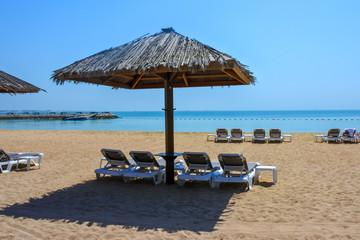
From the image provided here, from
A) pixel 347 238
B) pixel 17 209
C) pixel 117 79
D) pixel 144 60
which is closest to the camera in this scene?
pixel 347 238

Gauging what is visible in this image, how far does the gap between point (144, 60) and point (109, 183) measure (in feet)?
8.17

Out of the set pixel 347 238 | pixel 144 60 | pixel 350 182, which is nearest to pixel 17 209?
pixel 144 60

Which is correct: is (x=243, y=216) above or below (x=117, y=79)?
below

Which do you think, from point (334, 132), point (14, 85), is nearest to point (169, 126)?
point (14, 85)

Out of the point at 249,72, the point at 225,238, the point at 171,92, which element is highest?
the point at 249,72

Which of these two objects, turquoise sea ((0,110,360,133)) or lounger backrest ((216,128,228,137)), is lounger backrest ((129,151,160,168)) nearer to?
lounger backrest ((216,128,228,137))

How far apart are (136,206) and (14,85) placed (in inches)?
200

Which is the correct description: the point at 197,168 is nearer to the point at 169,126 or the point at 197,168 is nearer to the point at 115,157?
the point at 169,126

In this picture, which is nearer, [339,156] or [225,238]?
[225,238]

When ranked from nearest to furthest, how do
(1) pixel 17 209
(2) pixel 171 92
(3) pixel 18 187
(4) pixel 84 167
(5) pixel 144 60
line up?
1. (1) pixel 17 209
2. (5) pixel 144 60
3. (3) pixel 18 187
4. (2) pixel 171 92
5. (4) pixel 84 167

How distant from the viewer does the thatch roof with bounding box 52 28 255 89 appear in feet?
15.7

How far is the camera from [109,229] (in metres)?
3.62

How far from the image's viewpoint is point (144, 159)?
19.9 ft

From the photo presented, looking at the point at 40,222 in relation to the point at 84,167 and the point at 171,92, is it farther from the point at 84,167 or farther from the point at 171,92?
the point at 84,167
